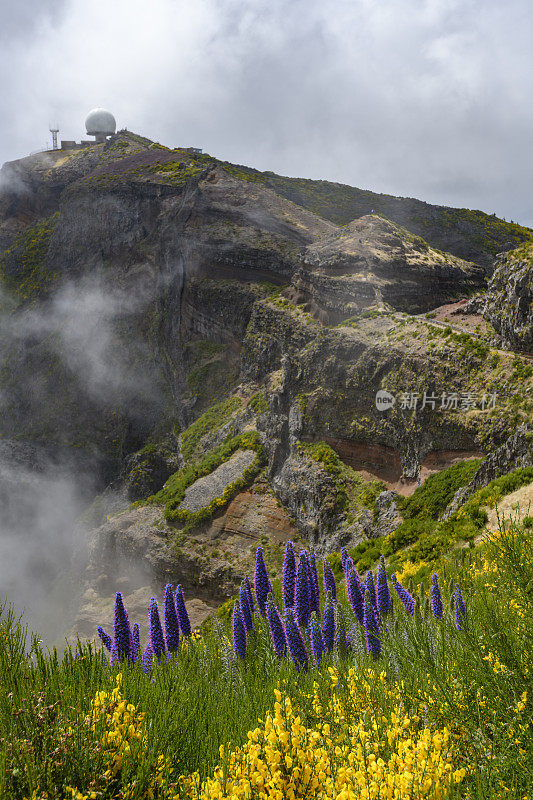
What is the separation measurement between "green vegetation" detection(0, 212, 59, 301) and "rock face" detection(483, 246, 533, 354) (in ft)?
264

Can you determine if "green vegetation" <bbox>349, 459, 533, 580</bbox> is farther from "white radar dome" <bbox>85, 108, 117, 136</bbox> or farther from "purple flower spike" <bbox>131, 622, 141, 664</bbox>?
"white radar dome" <bbox>85, 108, 117, 136</bbox>

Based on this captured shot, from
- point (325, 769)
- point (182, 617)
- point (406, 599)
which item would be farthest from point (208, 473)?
point (325, 769)

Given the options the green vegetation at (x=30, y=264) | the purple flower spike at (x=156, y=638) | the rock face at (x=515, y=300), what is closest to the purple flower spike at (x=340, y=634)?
the purple flower spike at (x=156, y=638)

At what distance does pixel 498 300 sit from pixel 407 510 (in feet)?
50.7

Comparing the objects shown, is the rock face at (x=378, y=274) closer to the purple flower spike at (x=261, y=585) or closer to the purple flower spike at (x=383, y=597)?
the purple flower spike at (x=383, y=597)

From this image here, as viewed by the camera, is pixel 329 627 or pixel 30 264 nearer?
pixel 329 627

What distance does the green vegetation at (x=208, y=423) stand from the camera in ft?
210

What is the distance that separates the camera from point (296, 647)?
292 inches

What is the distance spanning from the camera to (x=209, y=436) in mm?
62656

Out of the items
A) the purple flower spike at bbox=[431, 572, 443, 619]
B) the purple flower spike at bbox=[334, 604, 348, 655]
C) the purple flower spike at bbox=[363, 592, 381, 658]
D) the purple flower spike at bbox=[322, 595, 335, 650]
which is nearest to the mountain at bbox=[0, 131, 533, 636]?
the purple flower spike at bbox=[431, 572, 443, 619]

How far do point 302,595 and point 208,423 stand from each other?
192 feet

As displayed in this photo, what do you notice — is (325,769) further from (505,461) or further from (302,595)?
(505,461)

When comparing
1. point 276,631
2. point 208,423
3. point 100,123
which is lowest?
point 276,631

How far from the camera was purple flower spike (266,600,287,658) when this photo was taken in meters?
7.76
